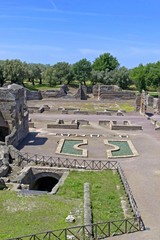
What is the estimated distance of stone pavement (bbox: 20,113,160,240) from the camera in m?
17.1

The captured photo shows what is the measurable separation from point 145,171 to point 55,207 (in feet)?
33.1

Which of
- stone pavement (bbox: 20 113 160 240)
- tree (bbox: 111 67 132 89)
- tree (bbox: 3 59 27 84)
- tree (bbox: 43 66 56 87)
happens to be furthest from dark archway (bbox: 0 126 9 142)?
tree (bbox: 111 67 132 89)

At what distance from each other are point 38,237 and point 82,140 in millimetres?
22690

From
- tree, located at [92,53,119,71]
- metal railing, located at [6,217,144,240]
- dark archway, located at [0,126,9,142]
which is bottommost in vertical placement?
metal railing, located at [6,217,144,240]

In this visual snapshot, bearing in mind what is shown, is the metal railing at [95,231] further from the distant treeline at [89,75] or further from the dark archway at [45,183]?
the distant treeline at [89,75]

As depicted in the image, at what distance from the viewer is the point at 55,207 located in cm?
1856

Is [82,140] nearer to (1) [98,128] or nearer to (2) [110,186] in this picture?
(1) [98,128]

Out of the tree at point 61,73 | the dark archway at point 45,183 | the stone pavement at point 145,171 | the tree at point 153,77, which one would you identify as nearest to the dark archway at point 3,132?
the stone pavement at point 145,171

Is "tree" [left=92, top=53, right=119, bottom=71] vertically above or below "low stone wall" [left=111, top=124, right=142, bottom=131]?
above

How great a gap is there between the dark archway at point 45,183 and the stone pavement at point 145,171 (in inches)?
174

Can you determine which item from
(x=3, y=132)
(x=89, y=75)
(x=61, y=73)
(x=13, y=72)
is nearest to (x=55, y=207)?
(x=3, y=132)

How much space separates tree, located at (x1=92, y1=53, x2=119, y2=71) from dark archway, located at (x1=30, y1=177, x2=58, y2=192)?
86474 mm

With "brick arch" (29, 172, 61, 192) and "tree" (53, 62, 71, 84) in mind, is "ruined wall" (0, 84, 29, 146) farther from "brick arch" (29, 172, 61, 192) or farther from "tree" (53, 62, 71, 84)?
"tree" (53, 62, 71, 84)

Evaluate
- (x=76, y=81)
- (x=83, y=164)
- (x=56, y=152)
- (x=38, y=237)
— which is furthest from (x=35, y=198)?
(x=76, y=81)
